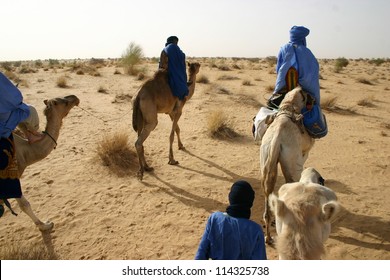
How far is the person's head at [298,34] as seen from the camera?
178 inches

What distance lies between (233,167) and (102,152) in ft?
10.2

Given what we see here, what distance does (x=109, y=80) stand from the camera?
20.1 meters

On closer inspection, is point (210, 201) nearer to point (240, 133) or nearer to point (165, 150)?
point (165, 150)

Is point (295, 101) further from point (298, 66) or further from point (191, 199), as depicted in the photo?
point (191, 199)

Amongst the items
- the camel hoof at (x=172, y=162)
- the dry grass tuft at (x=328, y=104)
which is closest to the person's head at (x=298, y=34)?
the camel hoof at (x=172, y=162)

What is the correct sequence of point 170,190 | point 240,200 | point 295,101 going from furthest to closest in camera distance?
point 170,190, point 295,101, point 240,200

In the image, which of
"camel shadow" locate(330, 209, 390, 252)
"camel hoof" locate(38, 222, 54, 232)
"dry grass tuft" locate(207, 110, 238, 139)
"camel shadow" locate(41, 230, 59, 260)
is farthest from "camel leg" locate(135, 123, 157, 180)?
"camel shadow" locate(330, 209, 390, 252)

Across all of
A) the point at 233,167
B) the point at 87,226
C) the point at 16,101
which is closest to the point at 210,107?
the point at 233,167

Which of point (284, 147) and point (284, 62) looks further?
point (284, 62)

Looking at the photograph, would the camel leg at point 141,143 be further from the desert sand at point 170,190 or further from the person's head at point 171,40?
the person's head at point 171,40

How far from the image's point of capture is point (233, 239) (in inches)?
87.4

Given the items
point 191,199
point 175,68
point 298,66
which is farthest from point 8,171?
point 298,66

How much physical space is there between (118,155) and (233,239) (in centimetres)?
531

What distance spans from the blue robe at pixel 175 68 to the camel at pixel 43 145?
2.47 m
